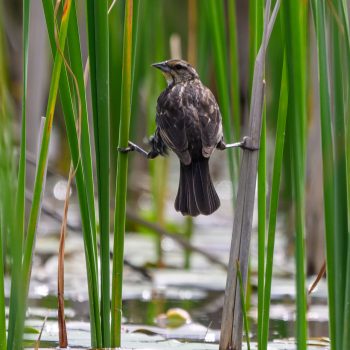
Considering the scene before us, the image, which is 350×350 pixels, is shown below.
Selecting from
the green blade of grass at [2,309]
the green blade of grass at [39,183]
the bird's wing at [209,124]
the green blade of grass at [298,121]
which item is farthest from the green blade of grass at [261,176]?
the green blade of grass at [2,309]

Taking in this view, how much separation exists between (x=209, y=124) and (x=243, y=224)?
693mm

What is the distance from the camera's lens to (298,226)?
2453mm

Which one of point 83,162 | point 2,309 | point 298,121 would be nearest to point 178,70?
point 83,162

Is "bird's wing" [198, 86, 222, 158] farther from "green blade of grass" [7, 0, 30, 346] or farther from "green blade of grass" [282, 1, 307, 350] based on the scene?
"green blade of grass" [7, 0, 30, 346]

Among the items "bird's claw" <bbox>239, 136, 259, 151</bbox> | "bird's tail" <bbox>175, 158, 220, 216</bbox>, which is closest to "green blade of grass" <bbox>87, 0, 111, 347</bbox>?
"bird's claw" <bbox>239, 136, 259, 151</bbox>

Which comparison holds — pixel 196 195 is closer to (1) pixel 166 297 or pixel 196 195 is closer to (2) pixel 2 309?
(2) pixel 2 309

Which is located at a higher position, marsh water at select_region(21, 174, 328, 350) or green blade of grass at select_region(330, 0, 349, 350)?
green blade of grass at select_region(330, 0, 349, 350)

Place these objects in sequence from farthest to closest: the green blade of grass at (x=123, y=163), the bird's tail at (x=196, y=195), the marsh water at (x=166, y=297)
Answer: the marsh water at (x=166, y=297) → the bird's tail at (x=196, y=195) → the green blade of grass at (x=123, y=163)

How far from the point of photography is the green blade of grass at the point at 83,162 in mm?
2490

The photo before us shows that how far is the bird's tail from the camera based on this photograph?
312 centimetres

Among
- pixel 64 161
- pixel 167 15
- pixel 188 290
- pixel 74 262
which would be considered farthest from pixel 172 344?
pixel 167 15

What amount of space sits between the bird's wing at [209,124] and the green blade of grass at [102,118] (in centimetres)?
70

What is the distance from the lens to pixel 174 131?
11.0 ft

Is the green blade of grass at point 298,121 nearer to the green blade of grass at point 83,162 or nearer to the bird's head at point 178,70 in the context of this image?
the green blade of grass at point 83,162
